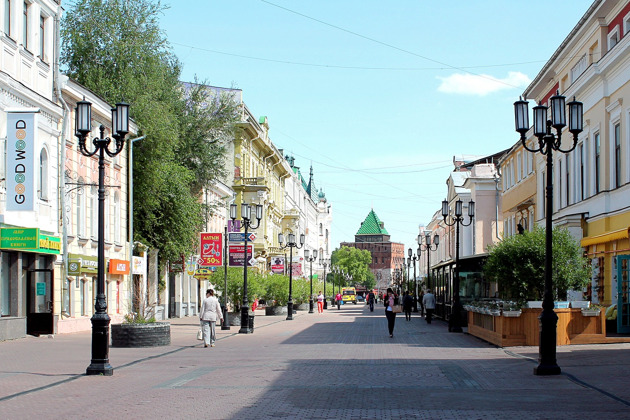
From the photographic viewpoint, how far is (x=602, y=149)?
3231 centimetres

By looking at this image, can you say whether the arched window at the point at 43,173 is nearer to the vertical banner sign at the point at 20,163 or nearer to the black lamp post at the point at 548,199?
the vertical banner sign at the point at 20,163

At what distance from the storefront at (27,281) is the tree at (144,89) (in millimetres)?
11587

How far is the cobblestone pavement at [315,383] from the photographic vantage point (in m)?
11.7

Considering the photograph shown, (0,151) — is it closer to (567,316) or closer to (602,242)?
(567,316)

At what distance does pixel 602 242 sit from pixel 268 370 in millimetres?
17168

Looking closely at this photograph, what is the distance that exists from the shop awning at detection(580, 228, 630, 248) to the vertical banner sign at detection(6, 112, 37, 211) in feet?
58.3

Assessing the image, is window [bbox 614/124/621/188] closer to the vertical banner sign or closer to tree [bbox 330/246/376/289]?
the vertical banner sign

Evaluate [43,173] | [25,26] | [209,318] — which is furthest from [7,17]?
[209,318]

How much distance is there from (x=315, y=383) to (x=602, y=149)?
2044 cm

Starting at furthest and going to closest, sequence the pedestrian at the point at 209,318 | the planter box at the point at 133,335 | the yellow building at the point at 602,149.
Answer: the yellow building at the point at 602,149, the pedestrian at the point at 209,318, the planter box at the point at 133,335

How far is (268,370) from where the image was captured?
17.8 m

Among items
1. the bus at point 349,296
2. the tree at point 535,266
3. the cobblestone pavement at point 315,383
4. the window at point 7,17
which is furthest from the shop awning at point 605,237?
the bus at point 349,296

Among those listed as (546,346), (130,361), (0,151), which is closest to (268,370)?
(130,361)

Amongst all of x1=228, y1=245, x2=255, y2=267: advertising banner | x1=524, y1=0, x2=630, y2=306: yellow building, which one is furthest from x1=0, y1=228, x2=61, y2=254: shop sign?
x1=524, y1=0, x2=630, y2=306: yellow building
